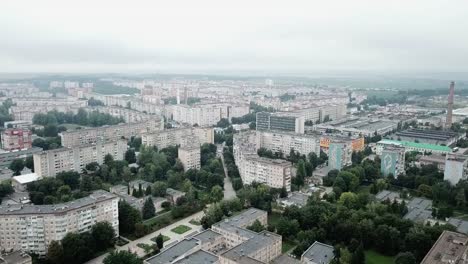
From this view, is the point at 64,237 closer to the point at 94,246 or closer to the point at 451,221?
the point at 94,246

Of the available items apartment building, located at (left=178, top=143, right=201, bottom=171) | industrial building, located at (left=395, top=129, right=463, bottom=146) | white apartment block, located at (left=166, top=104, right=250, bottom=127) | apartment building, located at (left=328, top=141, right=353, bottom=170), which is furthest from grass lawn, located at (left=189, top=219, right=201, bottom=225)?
white apartment block, located at (left=166, top=104, right=250, bottom=127)

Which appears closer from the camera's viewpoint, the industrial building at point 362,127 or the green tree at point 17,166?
the green tree at point 17,166

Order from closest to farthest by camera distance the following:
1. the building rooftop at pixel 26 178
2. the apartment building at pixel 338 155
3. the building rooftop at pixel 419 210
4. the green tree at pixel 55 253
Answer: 1. the green tree at pixel 55 253
2. the building rooftop at pixel 419 210
3. the building rooftop at pixel 26 178
4. the apartment building at pixel 338 155

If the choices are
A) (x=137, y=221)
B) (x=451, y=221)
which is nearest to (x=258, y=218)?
(x=137, y=221)

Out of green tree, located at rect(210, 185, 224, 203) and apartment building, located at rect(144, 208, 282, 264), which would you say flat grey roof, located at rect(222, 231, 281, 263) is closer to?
apartment building, located at rect(144, 208, 282, 264)

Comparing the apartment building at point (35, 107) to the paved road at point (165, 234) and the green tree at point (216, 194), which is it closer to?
the green tree at point (216, 194)

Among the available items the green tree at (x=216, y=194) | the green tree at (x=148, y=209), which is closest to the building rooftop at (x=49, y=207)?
the green tree at (x=148, y=209)
